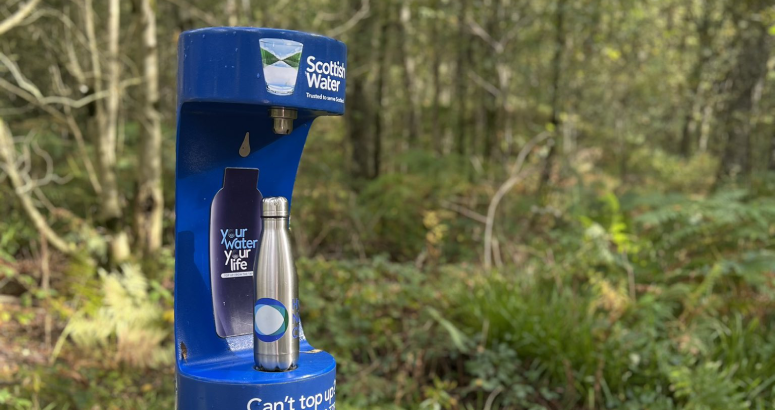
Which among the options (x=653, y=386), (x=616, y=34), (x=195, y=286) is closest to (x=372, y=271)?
(x=653, y=386)

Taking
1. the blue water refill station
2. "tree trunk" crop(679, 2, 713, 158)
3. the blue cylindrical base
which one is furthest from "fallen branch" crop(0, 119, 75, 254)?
"tree trunk" crop(679, 2, 713, 158)

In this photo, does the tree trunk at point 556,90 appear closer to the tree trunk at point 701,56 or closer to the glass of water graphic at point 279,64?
the tree trunk at point 701,56

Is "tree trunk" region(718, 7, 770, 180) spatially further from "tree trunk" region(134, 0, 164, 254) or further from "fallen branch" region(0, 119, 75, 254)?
"fallen branch" region(0, 119, 75, 254)

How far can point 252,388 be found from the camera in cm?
217

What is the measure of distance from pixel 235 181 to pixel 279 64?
604 millimetres

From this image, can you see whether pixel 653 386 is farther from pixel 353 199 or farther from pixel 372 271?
pixel 353 199

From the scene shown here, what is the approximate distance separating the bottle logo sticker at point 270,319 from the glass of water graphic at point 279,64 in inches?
29.3

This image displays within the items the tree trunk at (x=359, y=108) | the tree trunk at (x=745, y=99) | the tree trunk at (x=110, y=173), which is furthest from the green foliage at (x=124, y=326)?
the tree trunk at (x=745, y=99)

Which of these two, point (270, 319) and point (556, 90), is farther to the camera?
point (556, 90)

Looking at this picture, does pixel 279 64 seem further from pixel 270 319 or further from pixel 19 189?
pixel 19 189

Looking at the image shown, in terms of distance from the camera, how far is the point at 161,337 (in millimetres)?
5207

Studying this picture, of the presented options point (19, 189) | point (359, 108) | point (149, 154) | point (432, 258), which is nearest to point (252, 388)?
point (149, 154)

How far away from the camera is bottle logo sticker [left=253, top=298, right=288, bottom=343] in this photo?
90.4 inches

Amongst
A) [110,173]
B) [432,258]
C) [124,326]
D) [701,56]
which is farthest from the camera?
[701,56]
